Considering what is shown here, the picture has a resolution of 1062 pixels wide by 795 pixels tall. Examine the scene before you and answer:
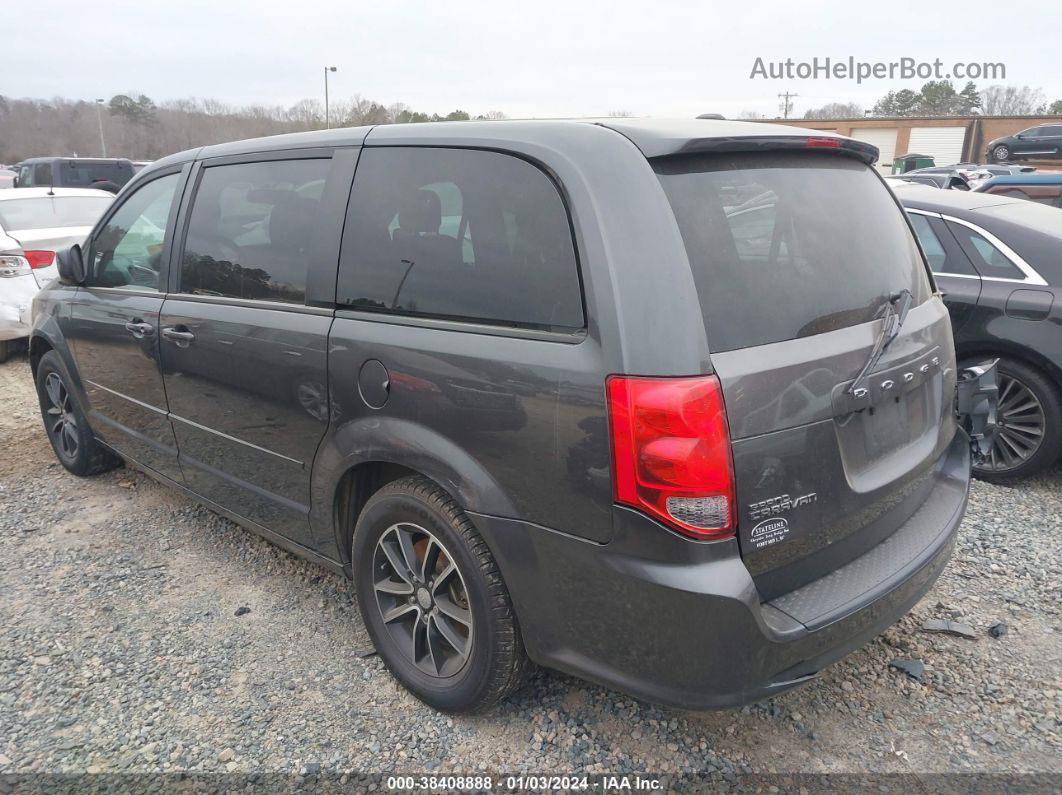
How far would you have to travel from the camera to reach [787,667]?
1.91m

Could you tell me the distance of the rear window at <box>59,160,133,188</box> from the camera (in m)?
15.7

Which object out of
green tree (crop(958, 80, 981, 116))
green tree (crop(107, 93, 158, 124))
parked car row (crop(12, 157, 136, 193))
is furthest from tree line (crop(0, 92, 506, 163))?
green tree (crop(958, 80, 981, 116))

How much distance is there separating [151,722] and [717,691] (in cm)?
185

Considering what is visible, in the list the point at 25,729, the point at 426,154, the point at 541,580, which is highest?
the point at 426,154

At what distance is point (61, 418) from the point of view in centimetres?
455

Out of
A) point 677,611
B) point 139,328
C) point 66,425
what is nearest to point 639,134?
point 677,611

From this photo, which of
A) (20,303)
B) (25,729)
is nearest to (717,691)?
(25,729)

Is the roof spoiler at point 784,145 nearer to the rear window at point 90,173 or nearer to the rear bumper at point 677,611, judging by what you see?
the rear bumper at point 677,611

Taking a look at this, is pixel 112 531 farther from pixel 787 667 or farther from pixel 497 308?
pixel 787 667

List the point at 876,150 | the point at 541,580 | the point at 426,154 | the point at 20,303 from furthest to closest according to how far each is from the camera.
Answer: the point at 20,303, the point at 876,150, the point at 426,154, the point at 541,580

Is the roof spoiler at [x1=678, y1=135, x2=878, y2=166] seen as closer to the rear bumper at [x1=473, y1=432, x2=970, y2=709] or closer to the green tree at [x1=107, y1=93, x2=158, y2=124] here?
the rear bumper at [x1=473, y1=432, x2=970, y2=709]

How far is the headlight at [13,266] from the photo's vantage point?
6.72m

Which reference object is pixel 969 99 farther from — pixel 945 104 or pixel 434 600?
pixel 434 600

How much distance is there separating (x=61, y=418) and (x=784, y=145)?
173 inches
